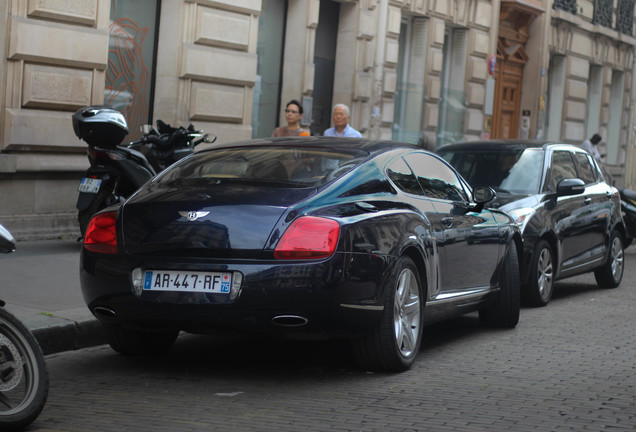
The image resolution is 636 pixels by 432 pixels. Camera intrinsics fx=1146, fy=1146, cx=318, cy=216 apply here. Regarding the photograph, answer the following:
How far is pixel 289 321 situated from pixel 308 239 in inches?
17.3

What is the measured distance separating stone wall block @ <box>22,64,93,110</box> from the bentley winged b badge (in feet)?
20.5

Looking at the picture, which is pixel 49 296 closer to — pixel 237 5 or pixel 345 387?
pixel 345 387

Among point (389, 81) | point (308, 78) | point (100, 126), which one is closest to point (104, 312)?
point (100, 126)

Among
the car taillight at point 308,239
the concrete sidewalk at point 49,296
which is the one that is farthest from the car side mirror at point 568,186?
Result: the car taillight at point 308,239

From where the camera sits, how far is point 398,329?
6578mm

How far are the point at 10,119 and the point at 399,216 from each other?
620 centimetres

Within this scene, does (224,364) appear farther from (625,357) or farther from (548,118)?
(548,118)

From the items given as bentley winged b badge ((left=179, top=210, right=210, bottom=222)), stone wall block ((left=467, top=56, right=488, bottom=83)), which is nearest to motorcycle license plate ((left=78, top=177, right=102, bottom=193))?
bentley winged b badge ((left=179, top=210, right=210, bottom=222))

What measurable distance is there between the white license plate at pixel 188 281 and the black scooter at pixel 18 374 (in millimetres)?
1147

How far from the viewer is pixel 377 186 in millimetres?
6805

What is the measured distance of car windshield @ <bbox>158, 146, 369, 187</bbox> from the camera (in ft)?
21.6

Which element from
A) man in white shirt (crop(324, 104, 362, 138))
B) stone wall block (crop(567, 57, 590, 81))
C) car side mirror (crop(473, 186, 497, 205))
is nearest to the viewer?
car side mirror (crop(473, 186, 497, 205))

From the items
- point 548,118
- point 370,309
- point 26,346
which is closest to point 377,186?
point 370,309

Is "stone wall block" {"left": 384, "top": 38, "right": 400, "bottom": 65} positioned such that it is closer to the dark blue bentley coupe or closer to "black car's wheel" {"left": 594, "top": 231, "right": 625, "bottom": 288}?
"black car's wheel" {"left": 594, "top": 231, "right": 625, "bottom": 288}
